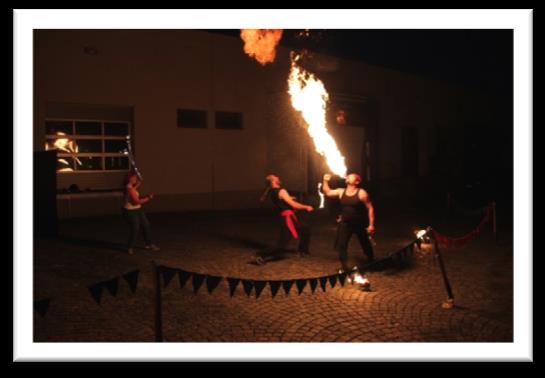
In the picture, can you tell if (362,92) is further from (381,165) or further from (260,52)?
(260,52)

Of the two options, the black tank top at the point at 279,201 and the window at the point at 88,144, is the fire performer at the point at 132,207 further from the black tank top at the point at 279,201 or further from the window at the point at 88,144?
the window at the point at 88,144

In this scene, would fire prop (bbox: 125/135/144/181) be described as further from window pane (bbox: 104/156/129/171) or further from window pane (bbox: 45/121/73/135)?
window pane (bbox: 45/121/73/135)

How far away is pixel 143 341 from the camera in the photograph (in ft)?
17.4

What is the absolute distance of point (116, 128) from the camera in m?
15.6

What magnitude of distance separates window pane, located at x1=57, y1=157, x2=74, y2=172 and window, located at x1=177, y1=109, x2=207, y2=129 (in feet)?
11.9

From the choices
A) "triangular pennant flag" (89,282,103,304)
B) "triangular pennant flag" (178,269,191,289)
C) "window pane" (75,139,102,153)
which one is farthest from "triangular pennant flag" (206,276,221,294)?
"window pane" (75,139,102,153)

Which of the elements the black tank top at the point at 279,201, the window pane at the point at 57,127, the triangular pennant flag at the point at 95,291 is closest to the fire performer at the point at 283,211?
the black tank top at the point at 279,201

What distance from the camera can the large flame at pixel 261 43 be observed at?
1673cm

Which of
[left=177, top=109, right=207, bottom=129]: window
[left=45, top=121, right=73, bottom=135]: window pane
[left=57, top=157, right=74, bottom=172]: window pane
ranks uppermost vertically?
[left=177, top=109, right=207, bottom=129]: window

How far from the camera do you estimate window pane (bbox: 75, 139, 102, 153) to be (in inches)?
595

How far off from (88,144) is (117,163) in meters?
1.08

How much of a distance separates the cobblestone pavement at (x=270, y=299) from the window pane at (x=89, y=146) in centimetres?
464

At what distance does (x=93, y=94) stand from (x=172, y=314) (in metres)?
10.3

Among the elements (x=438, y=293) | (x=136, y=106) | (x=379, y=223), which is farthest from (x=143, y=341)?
(x=136, y=106)
